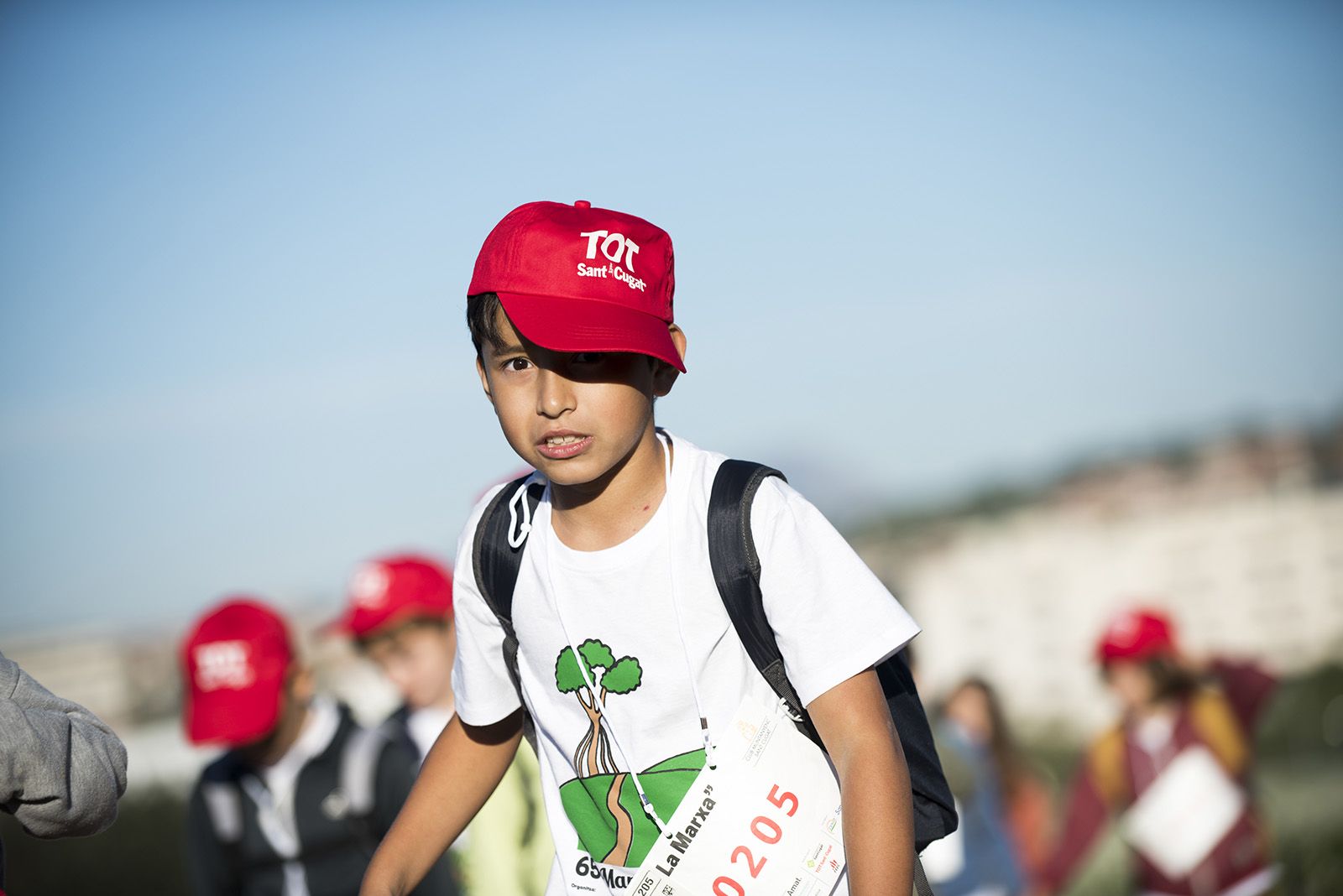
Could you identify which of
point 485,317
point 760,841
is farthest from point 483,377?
point 760,841

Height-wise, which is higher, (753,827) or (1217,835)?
(753,827)

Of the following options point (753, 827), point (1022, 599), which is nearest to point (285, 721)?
point (753, 827)

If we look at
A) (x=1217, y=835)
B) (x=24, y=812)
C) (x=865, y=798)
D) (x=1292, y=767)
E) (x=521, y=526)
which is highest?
(x=521, y=526)

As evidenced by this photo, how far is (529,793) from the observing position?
4738mm

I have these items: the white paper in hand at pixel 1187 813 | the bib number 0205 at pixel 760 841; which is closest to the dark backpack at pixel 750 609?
the bib number 0205 at pixel 760 841

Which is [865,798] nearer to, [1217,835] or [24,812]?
[24,812]

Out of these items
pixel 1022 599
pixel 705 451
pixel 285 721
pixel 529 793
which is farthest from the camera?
pixel 1022 599

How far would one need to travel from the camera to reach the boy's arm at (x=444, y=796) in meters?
2.46

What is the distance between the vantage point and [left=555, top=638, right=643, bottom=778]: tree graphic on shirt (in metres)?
2.30

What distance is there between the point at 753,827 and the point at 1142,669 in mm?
4889

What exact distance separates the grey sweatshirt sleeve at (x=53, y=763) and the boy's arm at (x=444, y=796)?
1.58 feet

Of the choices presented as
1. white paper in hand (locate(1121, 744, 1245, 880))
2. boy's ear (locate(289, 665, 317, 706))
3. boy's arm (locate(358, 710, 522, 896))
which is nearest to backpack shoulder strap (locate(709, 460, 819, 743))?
boy's arm (locate(358, 710, 522, 896))

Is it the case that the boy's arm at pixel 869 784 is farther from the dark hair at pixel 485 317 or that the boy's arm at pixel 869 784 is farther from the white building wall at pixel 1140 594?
the white building wall at pixel 1140 594

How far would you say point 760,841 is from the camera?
224cm
